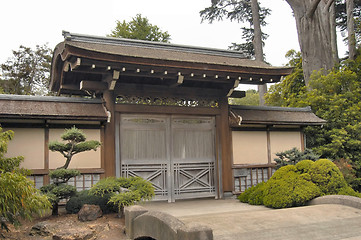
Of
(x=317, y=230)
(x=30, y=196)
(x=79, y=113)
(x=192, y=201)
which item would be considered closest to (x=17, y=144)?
(x=79, y=113)

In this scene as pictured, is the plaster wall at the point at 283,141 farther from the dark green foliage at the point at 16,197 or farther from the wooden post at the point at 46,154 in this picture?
the dark green foliage at the point at 16,197

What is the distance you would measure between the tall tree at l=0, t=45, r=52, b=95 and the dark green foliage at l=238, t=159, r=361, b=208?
58.9ft

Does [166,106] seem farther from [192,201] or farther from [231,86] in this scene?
[192,201]

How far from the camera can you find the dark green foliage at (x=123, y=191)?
6.44 m

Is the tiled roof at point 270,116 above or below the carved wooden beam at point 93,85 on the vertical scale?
below

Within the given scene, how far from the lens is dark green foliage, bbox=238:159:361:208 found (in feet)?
26.4

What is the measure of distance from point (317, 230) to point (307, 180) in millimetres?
2686

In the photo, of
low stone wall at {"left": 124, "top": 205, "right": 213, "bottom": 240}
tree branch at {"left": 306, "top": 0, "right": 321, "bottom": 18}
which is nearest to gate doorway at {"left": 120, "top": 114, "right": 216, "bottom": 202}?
low stone wall at {"left": 124, "top": 205, "right": 213, "bottom": 240}

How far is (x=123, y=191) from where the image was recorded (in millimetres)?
6824

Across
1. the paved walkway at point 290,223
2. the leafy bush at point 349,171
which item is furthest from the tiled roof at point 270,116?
the paved walkway at point 290,223

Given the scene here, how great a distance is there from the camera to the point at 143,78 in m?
9.29

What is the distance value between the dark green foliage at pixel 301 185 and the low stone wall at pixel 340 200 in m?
0.18

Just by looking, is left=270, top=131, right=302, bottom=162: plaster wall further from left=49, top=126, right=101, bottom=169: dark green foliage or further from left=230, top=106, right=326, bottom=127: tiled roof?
Result: left=49, top=126, right=101, bottom=169: dark green foliage

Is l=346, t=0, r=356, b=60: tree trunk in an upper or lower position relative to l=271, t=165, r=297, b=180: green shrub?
upper
